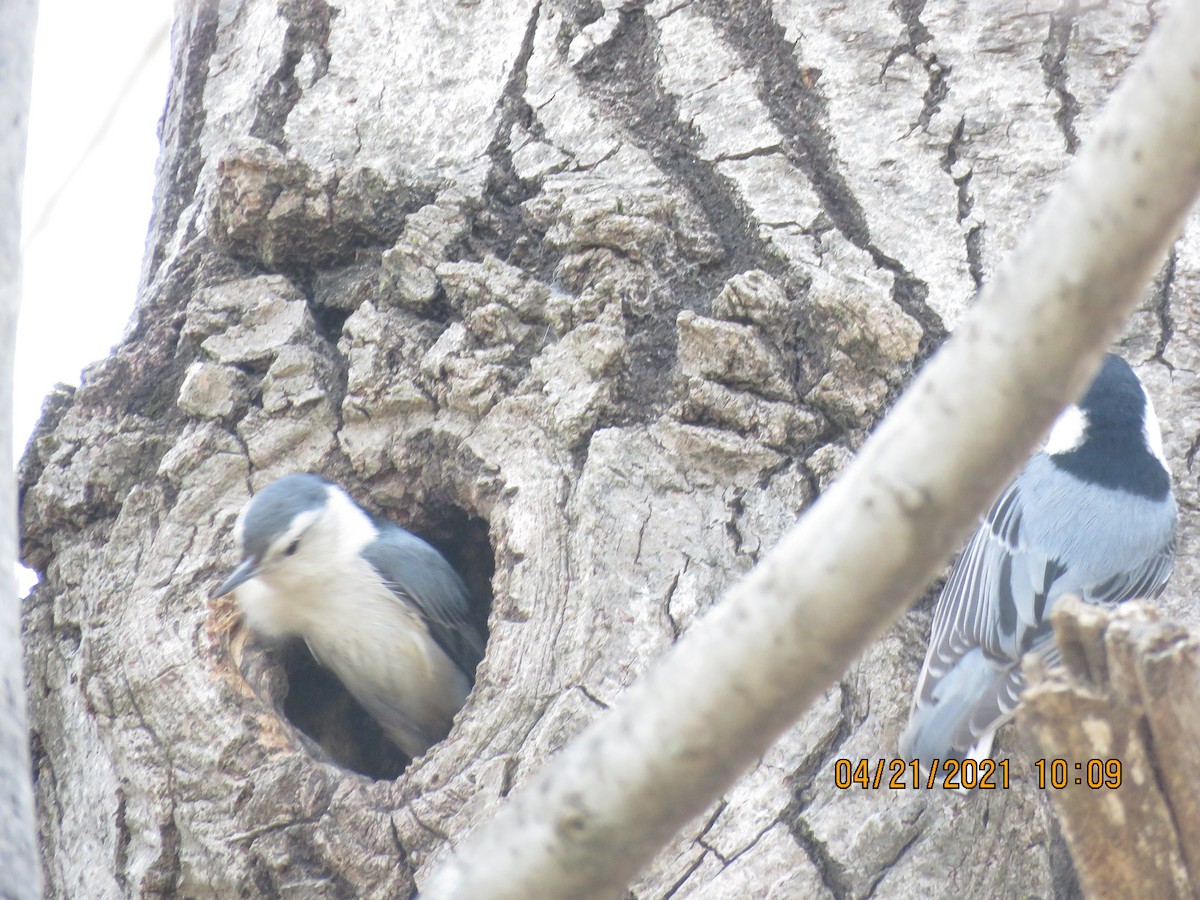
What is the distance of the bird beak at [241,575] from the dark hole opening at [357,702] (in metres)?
0.46

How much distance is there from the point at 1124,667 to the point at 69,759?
165 cm

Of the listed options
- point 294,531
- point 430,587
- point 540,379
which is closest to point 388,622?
point 430,587

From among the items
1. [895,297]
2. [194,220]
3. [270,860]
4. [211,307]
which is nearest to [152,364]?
[211,307]

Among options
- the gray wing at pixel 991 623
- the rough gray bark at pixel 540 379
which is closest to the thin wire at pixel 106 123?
the rough gray bark at pixel 540 379

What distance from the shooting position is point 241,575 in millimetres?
2109

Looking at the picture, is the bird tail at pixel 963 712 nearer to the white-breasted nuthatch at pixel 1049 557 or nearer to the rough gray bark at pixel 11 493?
the white-breasted nuthatch at pixel 1049 557

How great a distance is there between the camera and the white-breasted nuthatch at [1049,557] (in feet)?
6.09

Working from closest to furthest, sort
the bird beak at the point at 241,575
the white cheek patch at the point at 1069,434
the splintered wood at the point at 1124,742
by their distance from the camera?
the splintered wood at the point at 1124,742
the bird beak at the point at 241,575
the white cheek patch at the point at 1069,434

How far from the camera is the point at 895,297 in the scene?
7.12ft

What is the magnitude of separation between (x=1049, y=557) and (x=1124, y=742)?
1033mm

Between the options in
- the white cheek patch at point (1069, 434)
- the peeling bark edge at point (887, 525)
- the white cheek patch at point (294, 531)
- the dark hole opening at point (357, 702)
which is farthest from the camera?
the dark hole opening at point (357, 702)

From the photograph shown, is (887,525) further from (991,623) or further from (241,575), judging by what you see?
(241,575)

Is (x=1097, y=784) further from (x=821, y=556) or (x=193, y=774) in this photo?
(x=193, y=774)

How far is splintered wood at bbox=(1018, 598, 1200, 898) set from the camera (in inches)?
45.7
